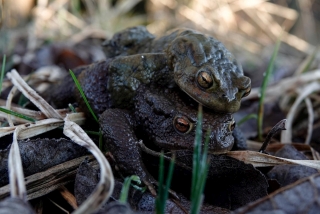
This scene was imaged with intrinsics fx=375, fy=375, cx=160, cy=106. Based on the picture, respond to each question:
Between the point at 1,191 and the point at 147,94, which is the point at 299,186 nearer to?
the point at 147,94

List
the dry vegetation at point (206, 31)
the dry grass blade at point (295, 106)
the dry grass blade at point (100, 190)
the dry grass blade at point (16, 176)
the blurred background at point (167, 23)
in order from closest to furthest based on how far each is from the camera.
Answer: the dry grass blade at point (100, 190) < the dry grass blade at point (16, 176) < the dry grass blade at point (295, 106) < the dry vegetation at point (206, 31) < the blurred background at point (167, 23)

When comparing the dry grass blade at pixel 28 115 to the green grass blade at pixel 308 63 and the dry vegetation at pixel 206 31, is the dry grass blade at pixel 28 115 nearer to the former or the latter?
the dry vegetation at pixel 206 31

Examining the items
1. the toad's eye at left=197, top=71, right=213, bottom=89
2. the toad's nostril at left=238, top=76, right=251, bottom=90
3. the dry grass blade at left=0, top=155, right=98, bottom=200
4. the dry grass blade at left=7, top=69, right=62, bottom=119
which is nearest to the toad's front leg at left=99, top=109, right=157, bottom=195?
the dry grass blade at left=0, top=155, right=98, bottom=200

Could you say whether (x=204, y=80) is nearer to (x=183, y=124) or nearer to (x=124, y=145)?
(x=183, y=124)

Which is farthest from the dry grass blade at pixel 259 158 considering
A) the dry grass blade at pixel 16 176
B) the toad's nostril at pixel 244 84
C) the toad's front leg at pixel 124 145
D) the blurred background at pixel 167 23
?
the blurred background at pixel 167 23

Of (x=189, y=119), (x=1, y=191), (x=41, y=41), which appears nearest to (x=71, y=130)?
(x=1, y=191)

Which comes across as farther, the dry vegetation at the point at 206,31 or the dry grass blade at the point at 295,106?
the dry vegetation at the point at 206,31

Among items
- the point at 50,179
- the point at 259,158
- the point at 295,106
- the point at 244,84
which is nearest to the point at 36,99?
the point at 50,179

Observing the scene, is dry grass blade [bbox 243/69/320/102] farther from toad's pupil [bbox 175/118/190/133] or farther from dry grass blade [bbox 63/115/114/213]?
dry grass blade [bbox 63/115/114/213]
